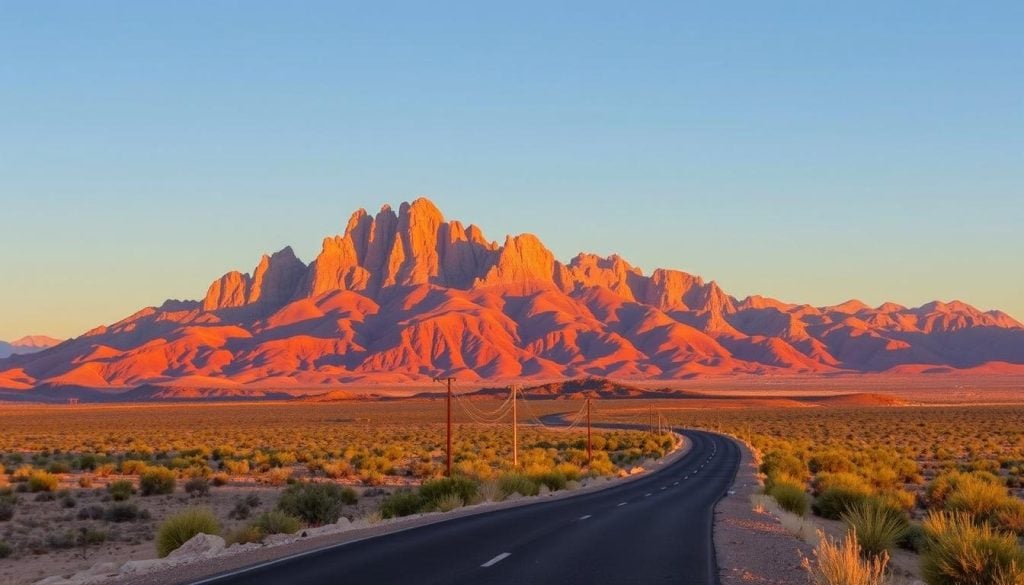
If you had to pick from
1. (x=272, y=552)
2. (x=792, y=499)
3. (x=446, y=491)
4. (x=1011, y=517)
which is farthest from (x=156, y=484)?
(x=1011, y=517)

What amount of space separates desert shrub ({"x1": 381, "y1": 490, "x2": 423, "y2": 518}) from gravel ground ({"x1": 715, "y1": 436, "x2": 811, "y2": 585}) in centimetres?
772

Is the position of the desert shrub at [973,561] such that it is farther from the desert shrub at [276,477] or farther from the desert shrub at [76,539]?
the desert shrub at [276,477]

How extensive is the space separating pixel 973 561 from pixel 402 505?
17.6 meters

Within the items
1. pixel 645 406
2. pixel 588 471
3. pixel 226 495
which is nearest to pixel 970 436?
pixel 588 471

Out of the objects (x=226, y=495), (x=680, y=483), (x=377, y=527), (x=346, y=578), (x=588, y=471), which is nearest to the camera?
(x=346, y=578)

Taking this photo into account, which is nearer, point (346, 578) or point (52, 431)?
point (346, 578)

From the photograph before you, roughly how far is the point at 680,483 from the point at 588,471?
6.69m

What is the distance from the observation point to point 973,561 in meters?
12.4

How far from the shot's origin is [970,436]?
71562mm

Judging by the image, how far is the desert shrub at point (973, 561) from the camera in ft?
40.0

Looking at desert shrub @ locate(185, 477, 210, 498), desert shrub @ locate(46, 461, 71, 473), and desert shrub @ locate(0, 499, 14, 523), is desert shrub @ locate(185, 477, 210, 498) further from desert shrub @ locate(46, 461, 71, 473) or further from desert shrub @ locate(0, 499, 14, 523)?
desert shrub @ locate(46, 461, 71, 473)

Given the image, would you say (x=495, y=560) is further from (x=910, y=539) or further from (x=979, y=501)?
(x=979, y=501)

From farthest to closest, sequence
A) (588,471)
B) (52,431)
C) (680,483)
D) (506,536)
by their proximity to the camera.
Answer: (52,431)
(588,471)
(680,483)
(506,536)

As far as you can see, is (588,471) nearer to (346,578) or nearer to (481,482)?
(481,482)
